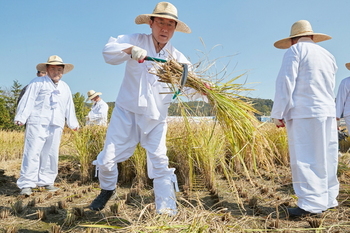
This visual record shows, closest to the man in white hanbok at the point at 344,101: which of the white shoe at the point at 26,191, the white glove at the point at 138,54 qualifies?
the white glove at the point at 138,54

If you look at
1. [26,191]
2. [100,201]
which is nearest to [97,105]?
[26,191]

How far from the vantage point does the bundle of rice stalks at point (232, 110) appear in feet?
7.40

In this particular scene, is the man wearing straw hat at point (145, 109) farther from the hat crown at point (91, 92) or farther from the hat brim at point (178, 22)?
the hat crown at point (91, 92)

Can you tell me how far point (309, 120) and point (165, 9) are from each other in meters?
1.63

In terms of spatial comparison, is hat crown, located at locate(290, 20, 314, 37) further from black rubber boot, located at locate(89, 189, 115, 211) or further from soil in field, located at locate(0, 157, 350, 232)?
black rubber boot, located at locate(89, 189, 115, 211)

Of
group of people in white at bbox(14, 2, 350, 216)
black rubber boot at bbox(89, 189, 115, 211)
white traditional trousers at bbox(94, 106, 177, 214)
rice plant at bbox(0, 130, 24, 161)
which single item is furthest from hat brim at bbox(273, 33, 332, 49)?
rice plant at bbox(0, 130, 24, 161)

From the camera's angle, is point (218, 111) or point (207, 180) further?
point (207, 180)

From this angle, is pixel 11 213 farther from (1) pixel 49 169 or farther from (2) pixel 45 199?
(1) pixel 49 169

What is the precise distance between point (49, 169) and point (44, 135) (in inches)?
20.1

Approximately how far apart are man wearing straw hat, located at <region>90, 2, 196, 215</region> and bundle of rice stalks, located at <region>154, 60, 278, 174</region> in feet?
0.63

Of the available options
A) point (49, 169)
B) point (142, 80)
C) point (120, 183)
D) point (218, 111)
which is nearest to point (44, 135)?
point (49, 169)

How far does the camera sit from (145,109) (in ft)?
8.42

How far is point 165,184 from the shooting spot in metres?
2.60

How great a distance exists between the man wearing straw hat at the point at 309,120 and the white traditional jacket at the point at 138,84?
1051mm
